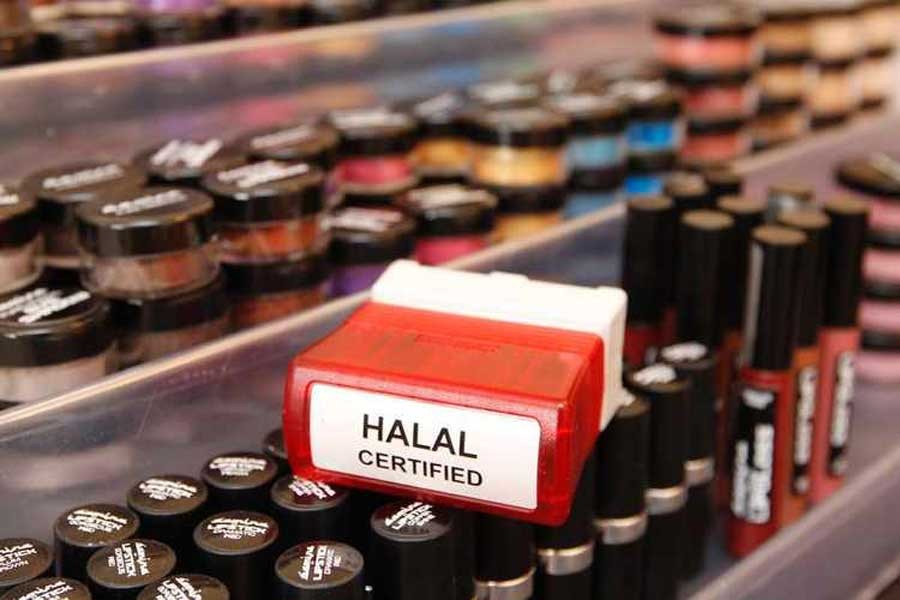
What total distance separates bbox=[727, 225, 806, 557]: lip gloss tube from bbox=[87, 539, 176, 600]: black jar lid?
1.92 ft

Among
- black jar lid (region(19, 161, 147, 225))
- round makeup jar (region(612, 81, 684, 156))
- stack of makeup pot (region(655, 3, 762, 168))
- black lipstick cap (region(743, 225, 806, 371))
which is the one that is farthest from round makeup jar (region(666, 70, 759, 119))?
black jar lid (region(19, 161, 147, 225))

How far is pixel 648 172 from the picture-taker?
4.83ft

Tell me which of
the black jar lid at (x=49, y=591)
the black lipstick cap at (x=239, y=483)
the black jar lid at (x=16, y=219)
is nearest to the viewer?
the black jar lid at (x=49, y=591)

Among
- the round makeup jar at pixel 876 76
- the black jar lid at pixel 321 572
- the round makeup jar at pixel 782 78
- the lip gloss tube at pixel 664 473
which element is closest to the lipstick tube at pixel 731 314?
the lip gloss tube at pixel 664 473

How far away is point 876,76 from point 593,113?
80cm

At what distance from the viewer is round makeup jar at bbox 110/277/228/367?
0.92 meters

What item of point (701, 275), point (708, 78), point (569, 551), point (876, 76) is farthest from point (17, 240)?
point (876, 76)

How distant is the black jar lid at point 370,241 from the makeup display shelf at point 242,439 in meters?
0.06

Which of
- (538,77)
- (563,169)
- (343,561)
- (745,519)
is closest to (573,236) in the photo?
(563,169)

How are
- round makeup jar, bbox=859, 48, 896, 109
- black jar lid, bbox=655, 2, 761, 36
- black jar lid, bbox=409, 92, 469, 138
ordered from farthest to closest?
round makeup jar, bbox=859, 48, 896, 109, black jar lid, bbox=655, 2, 761, 36, black jar lid, bbox=409, 92, 469, 138

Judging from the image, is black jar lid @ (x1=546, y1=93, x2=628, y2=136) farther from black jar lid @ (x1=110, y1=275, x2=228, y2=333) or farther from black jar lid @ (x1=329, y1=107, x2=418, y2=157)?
black jar lid @ (x1=110, y1=275, x2=228, y2=333)

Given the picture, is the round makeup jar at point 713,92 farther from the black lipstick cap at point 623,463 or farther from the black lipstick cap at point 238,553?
the black lipstick cap at point 238,553

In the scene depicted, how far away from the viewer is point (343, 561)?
0.72 metres

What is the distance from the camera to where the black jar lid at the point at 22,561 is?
71cm
